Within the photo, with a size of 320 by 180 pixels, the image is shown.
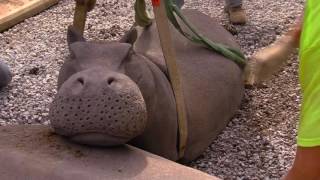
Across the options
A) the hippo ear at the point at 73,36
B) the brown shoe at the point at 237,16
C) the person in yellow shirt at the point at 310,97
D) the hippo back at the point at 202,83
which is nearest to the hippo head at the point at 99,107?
the hippo ear at the point at 73,36

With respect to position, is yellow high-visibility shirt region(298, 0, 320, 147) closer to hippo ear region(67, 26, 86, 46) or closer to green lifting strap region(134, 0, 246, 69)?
hippo ear region(67, 26, 86, 46)

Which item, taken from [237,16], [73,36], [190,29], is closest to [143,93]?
[73,36]

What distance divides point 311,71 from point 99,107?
1.99ft

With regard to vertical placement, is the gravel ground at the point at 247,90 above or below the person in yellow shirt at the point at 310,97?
below

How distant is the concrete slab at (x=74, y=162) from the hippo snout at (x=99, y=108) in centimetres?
5

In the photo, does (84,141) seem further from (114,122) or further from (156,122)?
(156,122)

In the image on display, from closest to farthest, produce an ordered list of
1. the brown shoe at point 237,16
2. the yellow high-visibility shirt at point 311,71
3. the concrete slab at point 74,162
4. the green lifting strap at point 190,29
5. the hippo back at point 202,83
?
the yellow high-visibility shirt at point 311,71
the concrete slab at point 74,162
the hippo back at point 202,83
the green lifting strap at point 190,29
the brown shoe at point 237,16

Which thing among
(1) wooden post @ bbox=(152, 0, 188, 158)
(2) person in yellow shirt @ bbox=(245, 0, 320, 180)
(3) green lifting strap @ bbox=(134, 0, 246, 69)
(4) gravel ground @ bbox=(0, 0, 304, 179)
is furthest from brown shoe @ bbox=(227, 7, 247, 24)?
(2) person in yellow shirt @ bbox=(245, 0, 320, 180)

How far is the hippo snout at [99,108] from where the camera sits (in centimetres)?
182

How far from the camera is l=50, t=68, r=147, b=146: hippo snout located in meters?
1.82

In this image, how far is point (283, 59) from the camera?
1.59 meters

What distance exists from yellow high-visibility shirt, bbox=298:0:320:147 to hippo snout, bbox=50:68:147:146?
527mm

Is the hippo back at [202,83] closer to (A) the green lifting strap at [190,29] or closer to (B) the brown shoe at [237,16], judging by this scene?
(A) the green lifting strap at [190,29]

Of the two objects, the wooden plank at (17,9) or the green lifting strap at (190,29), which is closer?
the green lifting strap at (190,29)
